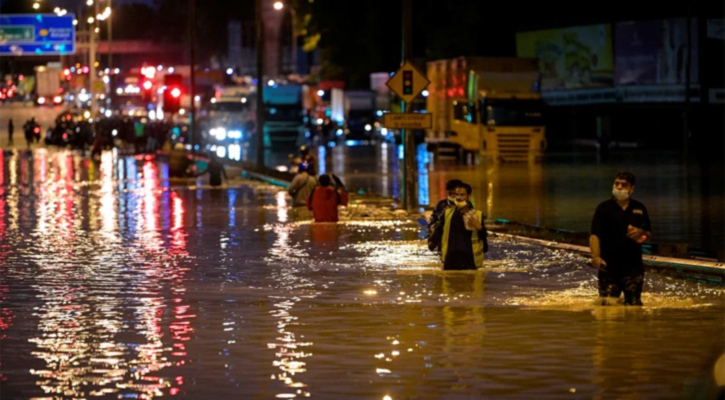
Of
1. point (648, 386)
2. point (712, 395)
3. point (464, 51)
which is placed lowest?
point (648, 386)

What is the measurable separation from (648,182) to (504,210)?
9.81m

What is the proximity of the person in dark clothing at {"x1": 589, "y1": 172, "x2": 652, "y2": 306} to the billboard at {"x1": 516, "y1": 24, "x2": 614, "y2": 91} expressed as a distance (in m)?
54.9

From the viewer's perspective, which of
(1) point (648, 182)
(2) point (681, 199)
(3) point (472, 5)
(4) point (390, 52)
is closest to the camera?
(2) point (681, 199)

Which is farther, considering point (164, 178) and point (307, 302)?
point (164, 178)

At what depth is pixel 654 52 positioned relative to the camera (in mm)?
64062


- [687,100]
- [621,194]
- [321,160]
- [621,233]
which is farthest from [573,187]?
[687,100]

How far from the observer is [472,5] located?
77250mm

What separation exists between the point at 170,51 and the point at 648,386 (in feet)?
567

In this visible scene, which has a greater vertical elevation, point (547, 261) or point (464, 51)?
point (464, 51)

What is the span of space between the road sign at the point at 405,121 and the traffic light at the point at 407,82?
1.47ft

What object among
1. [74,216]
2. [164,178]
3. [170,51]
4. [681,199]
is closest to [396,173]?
[164,178]

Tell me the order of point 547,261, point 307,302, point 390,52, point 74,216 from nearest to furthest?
point 307,302, point 547,261, point 74,216, point 390,52

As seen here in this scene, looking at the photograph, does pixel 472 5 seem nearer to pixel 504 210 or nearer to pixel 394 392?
pixel 504 210

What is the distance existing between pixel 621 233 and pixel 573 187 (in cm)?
2279
